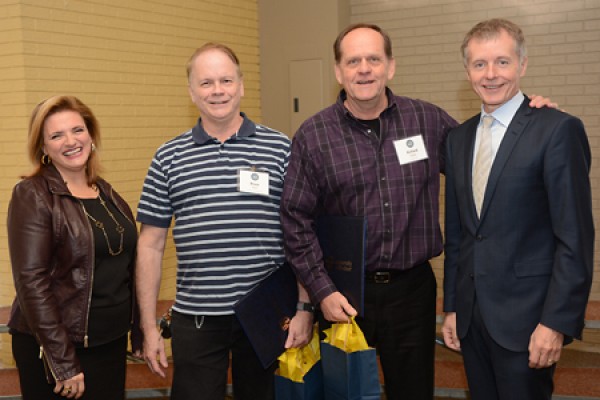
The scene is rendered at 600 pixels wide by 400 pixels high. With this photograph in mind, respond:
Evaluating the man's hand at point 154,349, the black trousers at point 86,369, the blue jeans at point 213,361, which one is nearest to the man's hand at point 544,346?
the blue jeans at point 213,361

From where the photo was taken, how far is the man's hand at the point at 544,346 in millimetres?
1965

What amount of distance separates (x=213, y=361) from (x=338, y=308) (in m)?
0.50

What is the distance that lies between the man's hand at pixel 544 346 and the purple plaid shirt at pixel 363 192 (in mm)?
548

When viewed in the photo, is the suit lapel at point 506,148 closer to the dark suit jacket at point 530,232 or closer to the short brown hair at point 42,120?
the dark suit jacket at point 530,232

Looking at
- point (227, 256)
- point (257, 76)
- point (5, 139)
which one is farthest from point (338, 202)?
point (257, 76)

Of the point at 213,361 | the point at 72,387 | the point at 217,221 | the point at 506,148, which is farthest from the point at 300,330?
the point at 506,148

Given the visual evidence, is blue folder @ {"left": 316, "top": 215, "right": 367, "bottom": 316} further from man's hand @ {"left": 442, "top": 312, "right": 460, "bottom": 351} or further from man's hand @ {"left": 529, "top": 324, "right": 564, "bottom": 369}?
Result: man's hand @ {"left": 529, "top": 324, "right": 564, "bottom": 369}

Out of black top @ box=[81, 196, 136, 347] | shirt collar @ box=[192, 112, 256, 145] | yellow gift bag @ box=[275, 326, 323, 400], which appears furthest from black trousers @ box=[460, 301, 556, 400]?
black top @ box=[81, 196, 136, 347]

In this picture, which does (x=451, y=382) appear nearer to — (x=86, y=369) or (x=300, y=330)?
(x=300, y=330)

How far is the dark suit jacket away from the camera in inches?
76.2

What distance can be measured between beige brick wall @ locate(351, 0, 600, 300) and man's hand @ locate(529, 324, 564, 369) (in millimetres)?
4558

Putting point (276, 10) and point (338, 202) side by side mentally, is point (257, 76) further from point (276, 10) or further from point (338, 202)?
point (338, 202)

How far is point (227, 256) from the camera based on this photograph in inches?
91.9

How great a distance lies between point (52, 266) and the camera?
229cm
